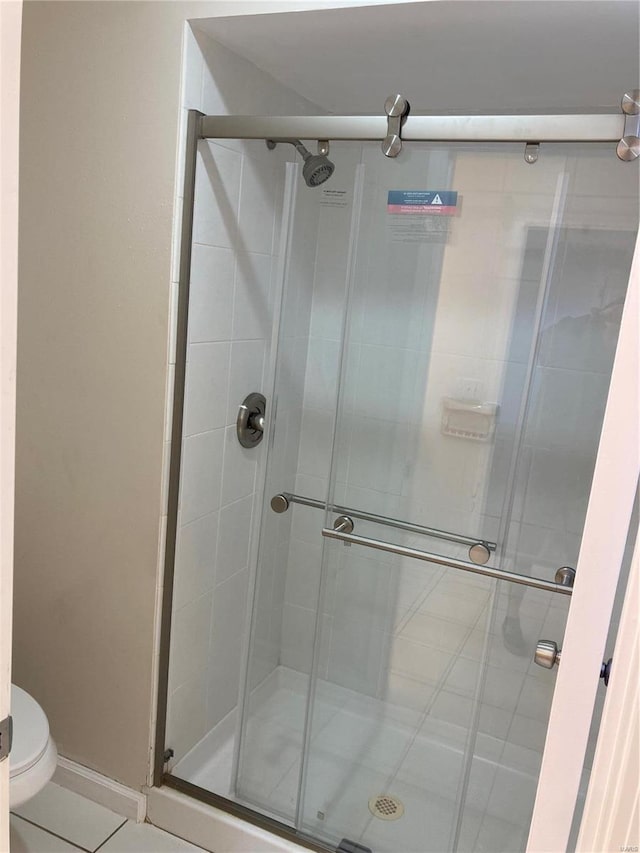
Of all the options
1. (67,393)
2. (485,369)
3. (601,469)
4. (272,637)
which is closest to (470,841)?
(272,637)

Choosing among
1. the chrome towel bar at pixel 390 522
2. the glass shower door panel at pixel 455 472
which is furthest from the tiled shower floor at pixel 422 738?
the chrome towel bar at pixel 390 522

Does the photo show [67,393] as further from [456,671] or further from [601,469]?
[601,469]

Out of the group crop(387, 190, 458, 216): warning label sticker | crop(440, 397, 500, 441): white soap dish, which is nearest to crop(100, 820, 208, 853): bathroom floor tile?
crop(440, 397, 500, 441): white soap dish

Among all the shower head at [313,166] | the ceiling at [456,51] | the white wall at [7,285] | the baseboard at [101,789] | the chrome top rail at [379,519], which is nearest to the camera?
the white wall at [7,285]

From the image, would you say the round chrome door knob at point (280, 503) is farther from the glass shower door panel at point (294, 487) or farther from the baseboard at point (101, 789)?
the baseboard at point (101, 789)

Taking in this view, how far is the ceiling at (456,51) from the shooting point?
1337 millimetres

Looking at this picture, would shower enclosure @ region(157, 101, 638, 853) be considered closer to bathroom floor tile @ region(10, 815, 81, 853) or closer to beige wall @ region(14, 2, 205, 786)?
beige wall @ region(14, 2, 205, 786)

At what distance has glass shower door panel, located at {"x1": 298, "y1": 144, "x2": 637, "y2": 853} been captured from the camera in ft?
5.08

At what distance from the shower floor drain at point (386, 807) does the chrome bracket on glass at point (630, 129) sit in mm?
1636

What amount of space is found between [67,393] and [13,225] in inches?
43.3

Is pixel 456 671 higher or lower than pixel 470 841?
higher

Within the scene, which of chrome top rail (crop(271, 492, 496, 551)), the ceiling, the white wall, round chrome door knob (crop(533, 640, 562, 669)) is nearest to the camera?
the white wall

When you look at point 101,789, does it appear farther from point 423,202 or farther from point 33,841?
point 423,202

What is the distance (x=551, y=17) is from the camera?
133cm
